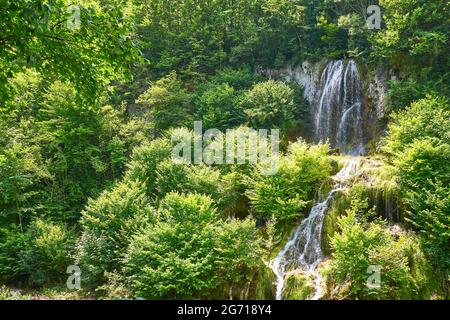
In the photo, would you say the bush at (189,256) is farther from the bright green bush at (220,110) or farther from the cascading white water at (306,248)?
the bright green bush at (220,110)

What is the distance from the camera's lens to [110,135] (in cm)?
2069

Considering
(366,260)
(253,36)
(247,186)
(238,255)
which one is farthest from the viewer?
(253,36)

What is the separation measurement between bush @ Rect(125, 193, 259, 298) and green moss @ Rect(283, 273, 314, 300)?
1263mm

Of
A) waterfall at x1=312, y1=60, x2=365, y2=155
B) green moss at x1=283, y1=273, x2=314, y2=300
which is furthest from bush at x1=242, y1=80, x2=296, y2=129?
green moss at x1=283, y1=273, x2=314, y2=300

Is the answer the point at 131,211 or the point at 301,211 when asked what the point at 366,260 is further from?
the point at 131,211

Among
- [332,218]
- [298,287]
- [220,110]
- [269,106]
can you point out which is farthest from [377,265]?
[220,110]

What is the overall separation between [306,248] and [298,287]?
1.83m

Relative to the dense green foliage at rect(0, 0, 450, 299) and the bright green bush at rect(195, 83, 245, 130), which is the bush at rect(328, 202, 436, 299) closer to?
the dense green foliage at rect(0, 0, 450, 299)

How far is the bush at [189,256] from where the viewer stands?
1078 centimetres

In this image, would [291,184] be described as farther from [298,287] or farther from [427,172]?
[427,172]

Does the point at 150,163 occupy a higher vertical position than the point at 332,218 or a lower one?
higher

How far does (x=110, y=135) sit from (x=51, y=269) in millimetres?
8219

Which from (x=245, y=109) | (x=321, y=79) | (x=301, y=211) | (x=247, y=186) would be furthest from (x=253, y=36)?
(x=301, y=211)

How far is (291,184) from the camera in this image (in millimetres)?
13234
